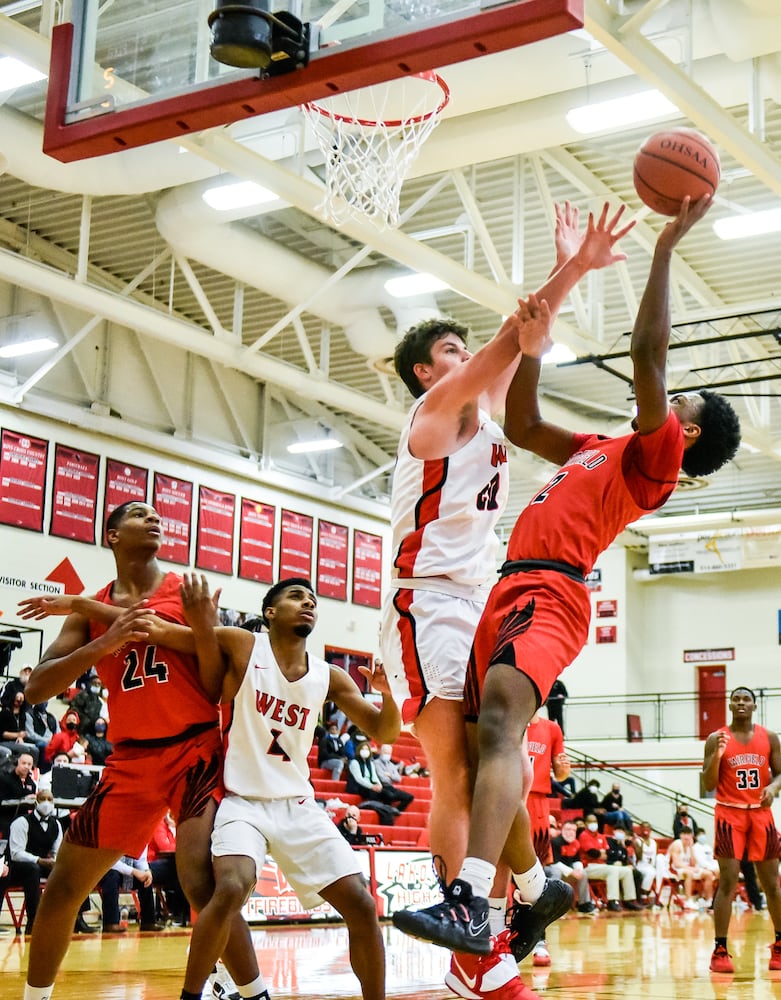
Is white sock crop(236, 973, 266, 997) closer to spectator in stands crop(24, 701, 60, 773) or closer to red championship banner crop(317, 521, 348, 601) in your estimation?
spectator in stands crop(24, 701, 60, 773)

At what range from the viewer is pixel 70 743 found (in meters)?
14.7

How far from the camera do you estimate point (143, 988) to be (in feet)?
22.8

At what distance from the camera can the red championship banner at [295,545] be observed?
2434 cm

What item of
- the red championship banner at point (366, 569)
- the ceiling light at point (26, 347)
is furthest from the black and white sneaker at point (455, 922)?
the red championship banner at point (366, 569)

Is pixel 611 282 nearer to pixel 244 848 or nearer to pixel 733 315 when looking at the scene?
pixel 733 315

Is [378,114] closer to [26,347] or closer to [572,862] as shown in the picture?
[26,347]

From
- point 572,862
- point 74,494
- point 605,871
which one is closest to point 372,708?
point 572,862

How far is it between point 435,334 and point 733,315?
488 inches

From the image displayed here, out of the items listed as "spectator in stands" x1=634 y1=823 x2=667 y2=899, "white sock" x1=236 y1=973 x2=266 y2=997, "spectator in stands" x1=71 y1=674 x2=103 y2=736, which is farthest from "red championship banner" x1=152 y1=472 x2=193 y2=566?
"white sock" x1=236 y1=973 x2=266 y2=997

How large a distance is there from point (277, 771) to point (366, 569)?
20.8 meters

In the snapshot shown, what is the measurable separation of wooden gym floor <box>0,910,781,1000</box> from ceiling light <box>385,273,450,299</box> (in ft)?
28.7

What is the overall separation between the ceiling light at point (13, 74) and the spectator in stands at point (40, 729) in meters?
6.42

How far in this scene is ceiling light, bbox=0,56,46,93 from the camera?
11492 mm

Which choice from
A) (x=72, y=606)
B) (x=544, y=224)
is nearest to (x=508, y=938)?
(x=72, y=606)
